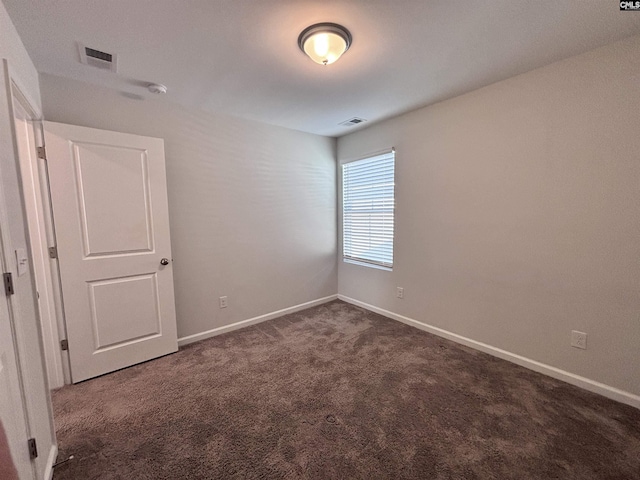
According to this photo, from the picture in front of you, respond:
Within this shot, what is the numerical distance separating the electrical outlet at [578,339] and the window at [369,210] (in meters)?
1.75

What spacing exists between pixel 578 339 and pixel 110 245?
3.88m

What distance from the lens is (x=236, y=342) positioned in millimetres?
2904

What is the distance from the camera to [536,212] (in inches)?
87.5

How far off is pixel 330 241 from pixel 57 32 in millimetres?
3308

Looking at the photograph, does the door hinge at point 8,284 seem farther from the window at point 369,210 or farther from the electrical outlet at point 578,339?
the electrical outlet at point 578,339

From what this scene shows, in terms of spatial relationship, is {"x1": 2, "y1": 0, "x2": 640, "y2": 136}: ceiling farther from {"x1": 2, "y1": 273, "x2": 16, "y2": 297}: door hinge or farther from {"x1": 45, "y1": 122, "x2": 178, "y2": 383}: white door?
{"x1": 2, "y1": 273, "x2": 16, "y2": 297}: door hinge

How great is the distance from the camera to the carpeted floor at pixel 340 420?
147cm

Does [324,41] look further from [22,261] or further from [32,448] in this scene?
[32,448]

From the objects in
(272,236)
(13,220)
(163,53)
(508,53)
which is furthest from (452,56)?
(13,220)

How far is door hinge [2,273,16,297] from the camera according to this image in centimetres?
114

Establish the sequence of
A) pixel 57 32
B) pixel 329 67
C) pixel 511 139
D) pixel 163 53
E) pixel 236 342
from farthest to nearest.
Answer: pixel 236 342 < pixel 511 139 < pixel 329 67 < pixel 163 53 < pixel 57 32

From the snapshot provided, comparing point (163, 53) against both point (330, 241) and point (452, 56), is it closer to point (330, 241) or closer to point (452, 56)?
point (452, 56)

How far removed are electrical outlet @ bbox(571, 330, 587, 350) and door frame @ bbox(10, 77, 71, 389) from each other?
13.1 feet

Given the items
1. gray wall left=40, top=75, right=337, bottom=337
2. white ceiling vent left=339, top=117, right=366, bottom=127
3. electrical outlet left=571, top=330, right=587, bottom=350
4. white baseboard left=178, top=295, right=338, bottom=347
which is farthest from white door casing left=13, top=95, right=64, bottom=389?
electrical outlet left=571, top=330, right=587, bottom=350
